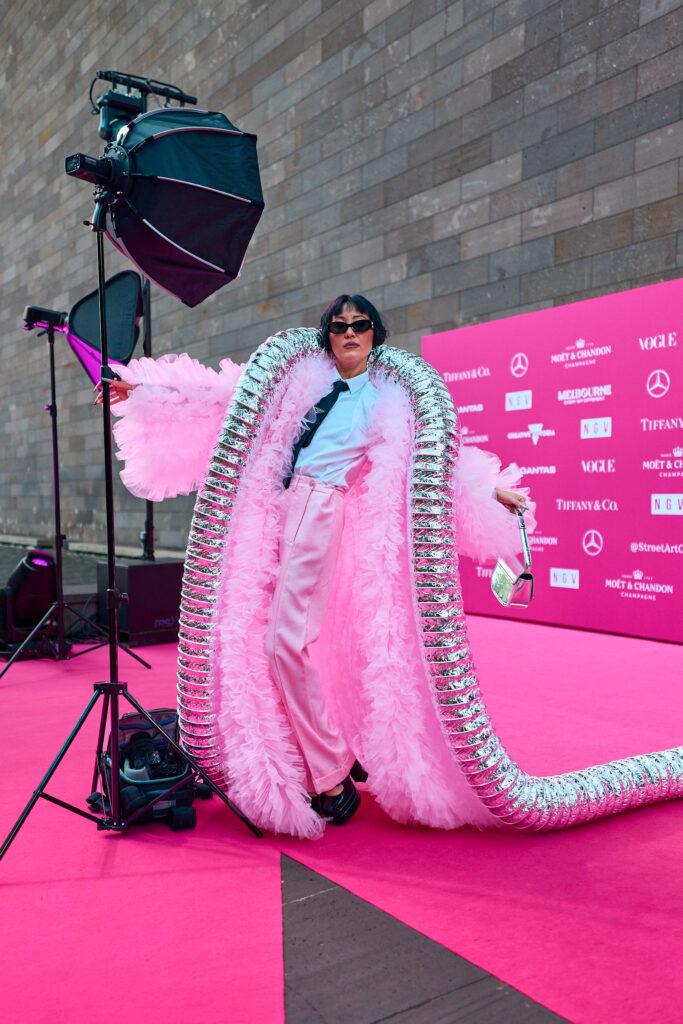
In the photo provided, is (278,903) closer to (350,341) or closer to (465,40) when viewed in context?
(350,341)

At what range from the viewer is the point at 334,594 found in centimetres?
236

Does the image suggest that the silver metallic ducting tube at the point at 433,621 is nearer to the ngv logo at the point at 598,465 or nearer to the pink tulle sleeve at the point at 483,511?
the pink tulle sleeve at the point at 483,511

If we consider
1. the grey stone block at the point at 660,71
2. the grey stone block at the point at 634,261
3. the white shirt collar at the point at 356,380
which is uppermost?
the grey stone block at the point at 660,71

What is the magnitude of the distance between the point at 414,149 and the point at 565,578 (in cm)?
346

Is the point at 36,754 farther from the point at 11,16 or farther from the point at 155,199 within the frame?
the point at 11,16

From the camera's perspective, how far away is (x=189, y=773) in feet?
7.49

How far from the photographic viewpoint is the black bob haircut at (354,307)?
2305 mm

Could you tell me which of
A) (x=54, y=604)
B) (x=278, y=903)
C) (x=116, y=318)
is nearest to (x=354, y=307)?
(x=278, y=903)

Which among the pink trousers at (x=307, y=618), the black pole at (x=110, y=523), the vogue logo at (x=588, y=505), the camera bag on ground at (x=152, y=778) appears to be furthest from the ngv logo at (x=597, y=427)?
the black pole at (x=110, y=523)

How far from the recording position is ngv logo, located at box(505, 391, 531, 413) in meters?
5.41

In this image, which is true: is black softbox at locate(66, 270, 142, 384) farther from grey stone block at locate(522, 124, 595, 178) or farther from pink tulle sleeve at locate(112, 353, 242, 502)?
grey stone block at locate(522, 124, 595, 178)

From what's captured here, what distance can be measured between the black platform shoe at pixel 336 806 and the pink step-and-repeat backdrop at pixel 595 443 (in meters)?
2.97

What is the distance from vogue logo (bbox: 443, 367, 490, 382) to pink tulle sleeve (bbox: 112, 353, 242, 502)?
361 centimetres

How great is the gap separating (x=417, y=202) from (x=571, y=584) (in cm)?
314
